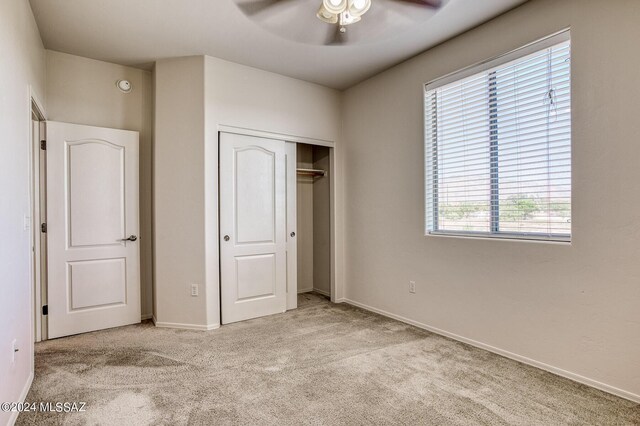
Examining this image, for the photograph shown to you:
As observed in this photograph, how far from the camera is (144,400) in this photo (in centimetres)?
214

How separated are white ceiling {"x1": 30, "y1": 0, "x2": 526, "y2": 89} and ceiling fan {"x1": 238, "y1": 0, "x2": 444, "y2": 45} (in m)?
0.18

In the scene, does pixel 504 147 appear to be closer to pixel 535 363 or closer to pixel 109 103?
pixel 535 363

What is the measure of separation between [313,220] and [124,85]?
110 inches

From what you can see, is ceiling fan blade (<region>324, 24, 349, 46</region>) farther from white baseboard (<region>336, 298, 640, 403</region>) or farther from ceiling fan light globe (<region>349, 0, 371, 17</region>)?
white baseboard (<region>336, 298, 640, 403</region>)

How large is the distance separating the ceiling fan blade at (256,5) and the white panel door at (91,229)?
2.67m

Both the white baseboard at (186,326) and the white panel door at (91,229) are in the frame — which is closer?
the white panel door at (91,229)

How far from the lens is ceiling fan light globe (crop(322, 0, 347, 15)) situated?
5.01 ft

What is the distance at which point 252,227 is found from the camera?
12.5 ft

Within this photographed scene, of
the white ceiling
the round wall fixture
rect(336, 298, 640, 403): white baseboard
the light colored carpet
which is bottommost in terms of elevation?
the light colored carpet

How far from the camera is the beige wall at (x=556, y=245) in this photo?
84.7 inches

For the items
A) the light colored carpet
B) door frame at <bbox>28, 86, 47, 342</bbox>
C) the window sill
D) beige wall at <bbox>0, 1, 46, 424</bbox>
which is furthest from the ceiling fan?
door frame at <bbox>28, 86, 47, 342</bbox>

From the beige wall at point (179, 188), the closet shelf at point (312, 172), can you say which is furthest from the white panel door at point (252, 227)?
the closet shelf at point (312, 172)

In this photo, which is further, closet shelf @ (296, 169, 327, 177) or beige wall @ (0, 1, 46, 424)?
closet shelf @ (296, 169, 327, 177)

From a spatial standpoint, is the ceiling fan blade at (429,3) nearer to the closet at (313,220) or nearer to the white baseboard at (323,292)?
the closet at (313,220)
